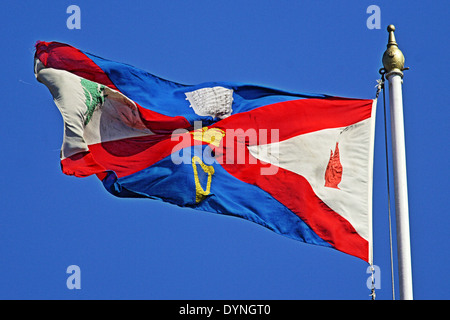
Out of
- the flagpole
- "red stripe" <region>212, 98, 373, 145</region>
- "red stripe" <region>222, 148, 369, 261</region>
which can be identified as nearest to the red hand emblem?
"red stripe" <region>222, 148, 369, 261</region>

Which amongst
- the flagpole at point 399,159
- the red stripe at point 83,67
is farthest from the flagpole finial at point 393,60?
the red stripe at point 83,67

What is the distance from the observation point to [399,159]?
20031mm

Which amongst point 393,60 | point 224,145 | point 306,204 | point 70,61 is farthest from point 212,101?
point 393,60

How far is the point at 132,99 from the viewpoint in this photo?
2312 cm

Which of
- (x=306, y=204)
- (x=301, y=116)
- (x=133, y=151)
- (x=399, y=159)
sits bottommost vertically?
(x=306, y=204)

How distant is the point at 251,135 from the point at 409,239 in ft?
15.2

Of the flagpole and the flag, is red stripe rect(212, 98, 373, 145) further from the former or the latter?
the flagpole

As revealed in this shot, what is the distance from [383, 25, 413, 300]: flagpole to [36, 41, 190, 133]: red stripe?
13.7ft

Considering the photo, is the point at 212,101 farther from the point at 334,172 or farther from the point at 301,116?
the point at 334,172

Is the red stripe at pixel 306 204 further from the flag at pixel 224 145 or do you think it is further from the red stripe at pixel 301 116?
the red stripe at pixel 301 116

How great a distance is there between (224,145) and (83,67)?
10.1 feet
